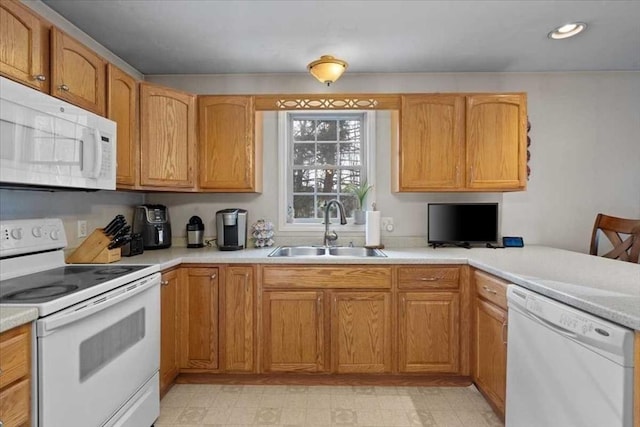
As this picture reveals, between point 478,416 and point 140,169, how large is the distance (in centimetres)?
264

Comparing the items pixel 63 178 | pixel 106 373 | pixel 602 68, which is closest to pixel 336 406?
pixel 106 373

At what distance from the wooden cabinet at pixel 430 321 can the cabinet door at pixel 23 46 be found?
2232 mm

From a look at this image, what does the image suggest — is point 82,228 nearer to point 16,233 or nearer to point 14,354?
point 16,233

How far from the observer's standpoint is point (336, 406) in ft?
7.17

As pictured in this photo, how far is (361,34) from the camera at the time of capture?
2299mm

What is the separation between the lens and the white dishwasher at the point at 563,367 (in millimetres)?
1096

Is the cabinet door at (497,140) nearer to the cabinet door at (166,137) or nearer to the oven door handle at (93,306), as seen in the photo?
the cabinet door at (166,137)

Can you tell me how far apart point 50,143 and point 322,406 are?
6.64 feet

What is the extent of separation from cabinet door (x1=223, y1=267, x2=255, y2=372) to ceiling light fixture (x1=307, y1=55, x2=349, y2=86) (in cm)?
145

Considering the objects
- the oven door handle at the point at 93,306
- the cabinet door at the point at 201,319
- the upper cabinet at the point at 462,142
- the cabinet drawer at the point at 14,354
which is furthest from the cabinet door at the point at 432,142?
the cabinet drawer at the point at 14,354

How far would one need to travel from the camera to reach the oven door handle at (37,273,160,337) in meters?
1.21

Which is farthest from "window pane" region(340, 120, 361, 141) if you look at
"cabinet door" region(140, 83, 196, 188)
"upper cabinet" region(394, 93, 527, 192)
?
"cabinet door" region(140, 83, 196, 188)

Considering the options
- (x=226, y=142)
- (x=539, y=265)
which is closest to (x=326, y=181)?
(x=226, y=142)

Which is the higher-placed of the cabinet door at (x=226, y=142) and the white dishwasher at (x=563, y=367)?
the cabinet door at (x=226, y=142)
